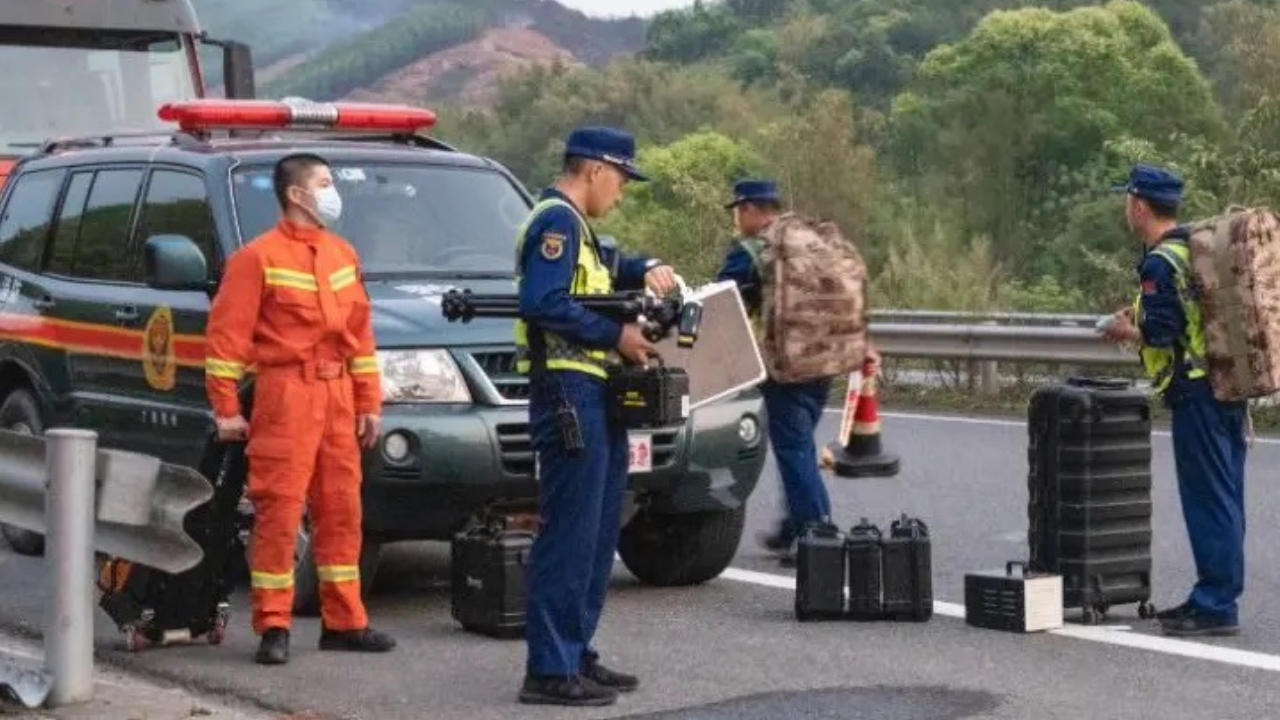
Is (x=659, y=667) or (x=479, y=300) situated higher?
(x=479, y=300)

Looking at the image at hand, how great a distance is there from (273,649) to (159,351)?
1.94 m

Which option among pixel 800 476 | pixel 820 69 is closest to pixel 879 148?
pixel 820 69

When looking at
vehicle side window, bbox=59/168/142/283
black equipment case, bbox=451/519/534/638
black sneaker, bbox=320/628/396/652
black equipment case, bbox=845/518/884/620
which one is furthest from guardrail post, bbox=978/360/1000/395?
black sneaker, bbox=320/628/396/652

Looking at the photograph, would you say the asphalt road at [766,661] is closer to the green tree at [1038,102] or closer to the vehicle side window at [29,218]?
the vehicle side window at [29,218]

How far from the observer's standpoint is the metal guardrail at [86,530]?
7.85 meters

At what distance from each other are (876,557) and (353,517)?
1.99 meters

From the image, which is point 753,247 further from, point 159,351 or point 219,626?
point 219,626

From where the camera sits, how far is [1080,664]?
28.8ft

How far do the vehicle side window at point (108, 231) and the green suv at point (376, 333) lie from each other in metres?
0.01

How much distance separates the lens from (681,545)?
35.3 ft

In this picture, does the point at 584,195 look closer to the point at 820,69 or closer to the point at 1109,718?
the point at 1109,718

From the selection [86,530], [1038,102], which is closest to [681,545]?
[86,530]

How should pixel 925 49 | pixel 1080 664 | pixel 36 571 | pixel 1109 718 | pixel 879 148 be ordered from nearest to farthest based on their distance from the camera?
pixel 1109 718
pixel 1080 664
pixel 36 571
pixel 879 148
pixel 925 49

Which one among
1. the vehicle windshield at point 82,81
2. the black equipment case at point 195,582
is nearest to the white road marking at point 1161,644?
the black equipment case at point 195,582
